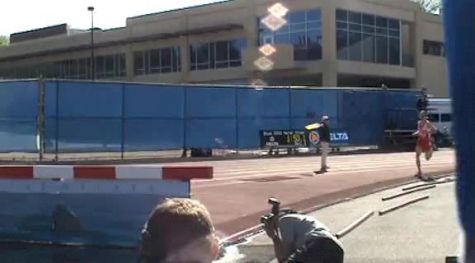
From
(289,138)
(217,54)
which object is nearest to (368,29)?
(217,54)

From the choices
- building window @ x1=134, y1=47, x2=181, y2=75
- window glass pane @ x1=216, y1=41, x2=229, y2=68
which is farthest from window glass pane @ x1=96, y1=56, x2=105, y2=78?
window glass pane @ x1=216, y1=41, x2=229, y2=68

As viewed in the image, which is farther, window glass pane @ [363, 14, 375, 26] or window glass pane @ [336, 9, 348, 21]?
window glass pane @ [363, 14, 375, 26]

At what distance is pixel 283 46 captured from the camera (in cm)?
5528

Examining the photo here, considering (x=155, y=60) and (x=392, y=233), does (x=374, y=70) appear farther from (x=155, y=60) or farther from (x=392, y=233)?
(x=392, y=233)

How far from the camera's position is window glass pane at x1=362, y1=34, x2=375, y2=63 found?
58219 millimetres

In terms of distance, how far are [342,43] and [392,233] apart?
1810 inches

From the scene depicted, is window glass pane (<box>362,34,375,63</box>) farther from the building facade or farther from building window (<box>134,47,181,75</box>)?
building window (<box>134,47,181,75</box>)

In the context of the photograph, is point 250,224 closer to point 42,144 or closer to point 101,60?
point 42,144

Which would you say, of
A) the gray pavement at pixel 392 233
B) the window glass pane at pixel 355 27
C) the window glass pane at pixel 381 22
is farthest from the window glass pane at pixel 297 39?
→ the gray pavement at pixel 392 233

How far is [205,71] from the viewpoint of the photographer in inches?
2473

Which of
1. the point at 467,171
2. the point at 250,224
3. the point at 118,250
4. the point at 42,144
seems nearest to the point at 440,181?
the point at 250,224

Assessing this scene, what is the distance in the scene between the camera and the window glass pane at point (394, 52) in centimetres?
6069

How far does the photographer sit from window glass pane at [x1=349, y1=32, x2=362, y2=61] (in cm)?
5330

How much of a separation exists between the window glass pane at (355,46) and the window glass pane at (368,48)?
0.66 meters
